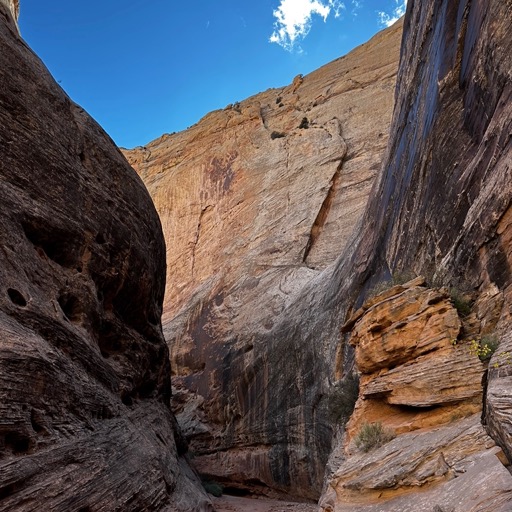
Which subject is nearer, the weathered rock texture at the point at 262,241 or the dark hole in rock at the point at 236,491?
the weathered rock texture at the point at 262,241

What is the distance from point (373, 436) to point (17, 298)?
7.07 meters

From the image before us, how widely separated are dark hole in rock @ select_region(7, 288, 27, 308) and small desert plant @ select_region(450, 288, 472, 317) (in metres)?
8.19

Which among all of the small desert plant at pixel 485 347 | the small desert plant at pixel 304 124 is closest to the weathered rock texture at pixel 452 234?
the small desert plant at pixel 485 347

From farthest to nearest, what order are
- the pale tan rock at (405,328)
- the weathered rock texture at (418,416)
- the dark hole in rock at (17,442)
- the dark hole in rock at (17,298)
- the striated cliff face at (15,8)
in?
the striated cliff face at (15,8)
the dark hole in rock at (17,298)
the pale tan rock at (405,328)
the dark hole in rock at (17,442)
the weathered rock texture at (418,416)

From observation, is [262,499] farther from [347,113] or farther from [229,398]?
[347,113]

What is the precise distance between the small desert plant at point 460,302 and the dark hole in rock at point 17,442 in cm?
764

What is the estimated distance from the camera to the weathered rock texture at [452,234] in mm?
5398

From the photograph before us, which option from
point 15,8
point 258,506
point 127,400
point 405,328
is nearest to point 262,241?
point 258,506

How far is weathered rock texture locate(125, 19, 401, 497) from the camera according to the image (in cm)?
2067

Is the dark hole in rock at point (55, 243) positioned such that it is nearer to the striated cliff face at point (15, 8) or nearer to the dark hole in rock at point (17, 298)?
the dark hole in rock at point (17, 298)

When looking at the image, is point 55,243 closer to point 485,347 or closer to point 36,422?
point 36,422

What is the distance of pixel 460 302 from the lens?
829 centimetres

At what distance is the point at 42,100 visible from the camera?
1270 cm

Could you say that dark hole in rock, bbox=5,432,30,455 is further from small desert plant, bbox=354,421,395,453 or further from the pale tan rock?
the pale tan rock
